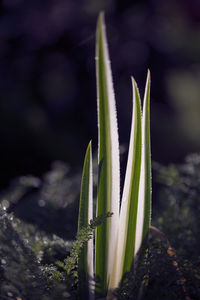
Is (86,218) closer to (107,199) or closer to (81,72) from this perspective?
(107,199)

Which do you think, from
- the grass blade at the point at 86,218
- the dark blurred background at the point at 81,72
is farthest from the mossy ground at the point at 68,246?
the dark blurred background at the point at 81,72

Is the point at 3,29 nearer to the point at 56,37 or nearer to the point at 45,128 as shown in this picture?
the point at 56,37

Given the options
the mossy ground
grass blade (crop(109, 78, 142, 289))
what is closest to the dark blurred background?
the mossy ground

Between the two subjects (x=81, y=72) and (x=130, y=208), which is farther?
(x=81, y=72)

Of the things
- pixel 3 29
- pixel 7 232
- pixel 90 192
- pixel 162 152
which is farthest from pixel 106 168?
pixel 3 29

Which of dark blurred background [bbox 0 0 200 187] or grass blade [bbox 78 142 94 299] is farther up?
dark blurred background [bbox 0 0 200 187]

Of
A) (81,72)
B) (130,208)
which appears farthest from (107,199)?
(81,72)

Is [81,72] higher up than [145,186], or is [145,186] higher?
[81,72]

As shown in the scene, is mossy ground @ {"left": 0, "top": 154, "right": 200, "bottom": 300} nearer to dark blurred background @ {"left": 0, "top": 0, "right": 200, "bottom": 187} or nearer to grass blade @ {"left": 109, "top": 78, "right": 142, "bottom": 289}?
grass blade @ {"left": 109, "top": 78, "right": 142, "bottom": 289}
